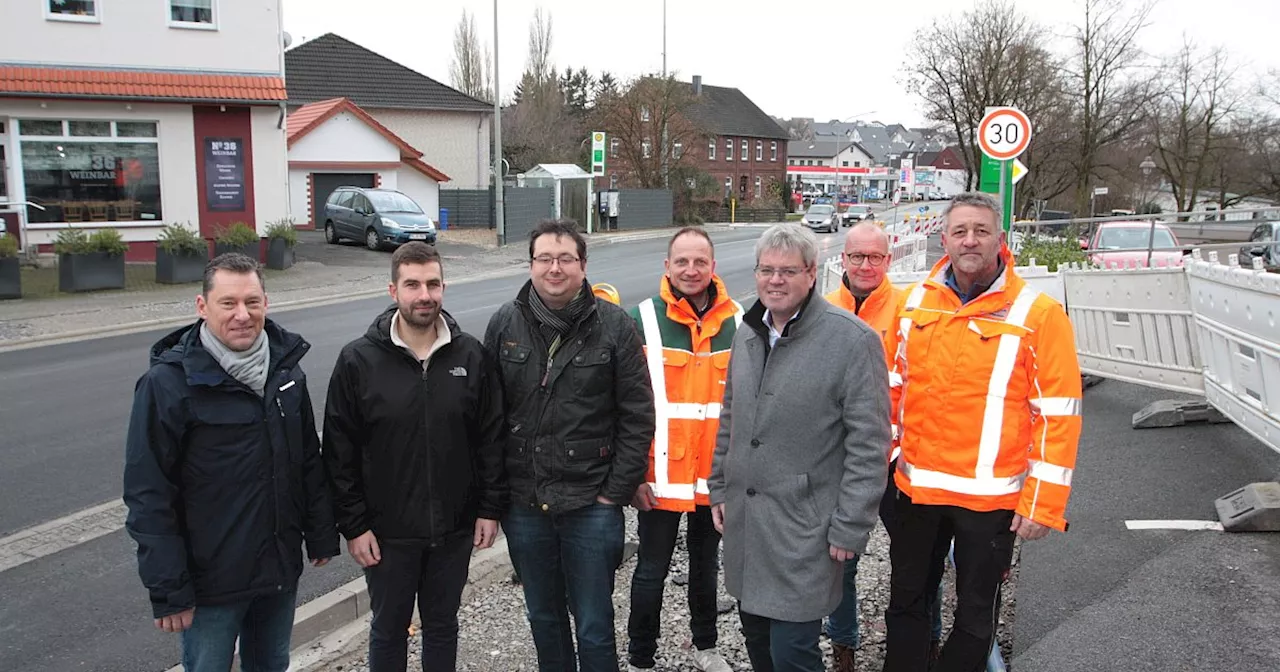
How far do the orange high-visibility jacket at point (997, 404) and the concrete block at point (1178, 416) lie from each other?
5.76 meters

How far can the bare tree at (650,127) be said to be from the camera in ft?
156

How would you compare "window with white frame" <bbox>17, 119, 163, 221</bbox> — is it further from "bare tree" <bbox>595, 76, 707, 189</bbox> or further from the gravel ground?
"bare tree" <bbox>595, 76, 707, 189</bbox>

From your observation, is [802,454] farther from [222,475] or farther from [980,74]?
[980,74]

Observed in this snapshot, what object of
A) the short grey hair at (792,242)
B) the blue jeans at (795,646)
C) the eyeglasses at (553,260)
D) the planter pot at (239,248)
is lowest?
the blue jeans at (795,646)

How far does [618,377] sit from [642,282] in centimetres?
1671

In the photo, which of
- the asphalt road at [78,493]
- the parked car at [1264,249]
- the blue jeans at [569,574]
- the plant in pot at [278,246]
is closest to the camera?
the blue jeans at [569,574]

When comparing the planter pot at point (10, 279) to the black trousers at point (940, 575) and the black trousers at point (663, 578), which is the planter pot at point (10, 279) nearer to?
the black trousers at point (663, 578)

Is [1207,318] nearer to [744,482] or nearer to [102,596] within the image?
[744,482]

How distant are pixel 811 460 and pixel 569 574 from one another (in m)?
1.08

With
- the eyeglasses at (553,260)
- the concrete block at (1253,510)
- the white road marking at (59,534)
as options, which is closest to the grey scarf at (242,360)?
the eyeglasses at (553,260)

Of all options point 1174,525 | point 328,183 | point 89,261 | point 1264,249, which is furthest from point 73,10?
point 1264,249

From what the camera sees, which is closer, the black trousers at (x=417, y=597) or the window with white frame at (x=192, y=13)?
the black trousers at (x=417, y=597)

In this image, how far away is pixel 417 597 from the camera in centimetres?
356

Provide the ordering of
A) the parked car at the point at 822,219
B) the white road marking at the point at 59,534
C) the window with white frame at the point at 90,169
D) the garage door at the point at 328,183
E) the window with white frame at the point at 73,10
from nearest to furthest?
the white road marking at the point at 59,534, the window with white frame at the point at 73,10, the window with white frame at the point at 90,169, the garage door at the point at 328,183, the parked car at the point at 822,219
